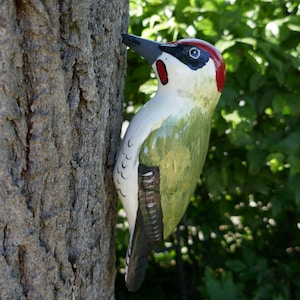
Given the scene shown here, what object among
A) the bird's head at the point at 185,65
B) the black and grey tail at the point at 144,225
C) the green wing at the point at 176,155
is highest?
the bird's head at the point at 185,65

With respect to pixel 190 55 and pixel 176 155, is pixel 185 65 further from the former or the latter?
pixel 176 155

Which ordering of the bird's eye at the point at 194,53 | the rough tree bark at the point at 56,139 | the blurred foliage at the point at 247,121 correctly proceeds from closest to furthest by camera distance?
the rough tree bark at the point at 56,139 → the bird's eye at the point at 194,53 → the blurred foliage at the point at 247,121

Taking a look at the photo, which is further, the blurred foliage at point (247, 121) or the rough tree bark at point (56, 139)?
the blurred foliage at point (247, 121)

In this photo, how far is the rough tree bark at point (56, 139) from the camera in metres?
0.99

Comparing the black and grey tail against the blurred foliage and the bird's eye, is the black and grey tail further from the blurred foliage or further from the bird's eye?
the blurred foliage

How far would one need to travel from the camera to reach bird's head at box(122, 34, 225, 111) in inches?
46.6

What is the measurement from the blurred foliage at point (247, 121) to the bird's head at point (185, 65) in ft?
1.47

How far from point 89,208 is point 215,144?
95cm

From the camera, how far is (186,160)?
48.2 inches

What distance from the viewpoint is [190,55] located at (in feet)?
3.87

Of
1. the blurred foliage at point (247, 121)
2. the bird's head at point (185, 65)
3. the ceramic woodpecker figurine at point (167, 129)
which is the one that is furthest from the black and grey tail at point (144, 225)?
the blurred foliage at point (247, 121)

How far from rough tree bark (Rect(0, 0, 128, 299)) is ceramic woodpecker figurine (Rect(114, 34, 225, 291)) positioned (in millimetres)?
74

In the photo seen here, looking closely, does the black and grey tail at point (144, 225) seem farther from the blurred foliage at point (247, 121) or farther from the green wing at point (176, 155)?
the blurred foliage at point (247, 121)

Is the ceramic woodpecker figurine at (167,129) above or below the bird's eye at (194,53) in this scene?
below
